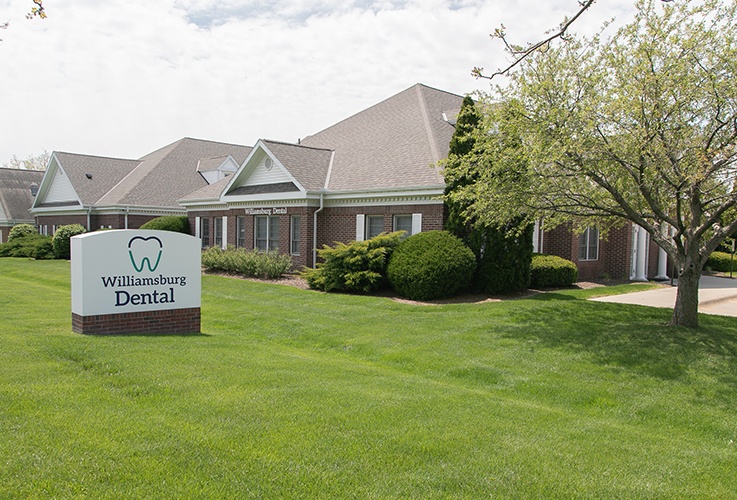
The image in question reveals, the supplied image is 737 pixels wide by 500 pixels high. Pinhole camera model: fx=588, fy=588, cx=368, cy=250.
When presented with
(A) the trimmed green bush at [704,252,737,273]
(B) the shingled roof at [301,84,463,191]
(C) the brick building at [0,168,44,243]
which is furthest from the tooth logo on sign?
(C) the brick building at [0,168,44,243]

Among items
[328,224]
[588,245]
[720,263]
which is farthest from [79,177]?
[720,263]

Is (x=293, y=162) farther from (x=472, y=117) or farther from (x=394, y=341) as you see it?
(x=394, y=341)

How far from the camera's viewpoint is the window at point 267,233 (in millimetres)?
23766

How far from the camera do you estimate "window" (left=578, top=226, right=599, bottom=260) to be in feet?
72.7

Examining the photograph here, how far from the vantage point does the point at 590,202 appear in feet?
39.4

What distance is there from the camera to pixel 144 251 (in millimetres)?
10023

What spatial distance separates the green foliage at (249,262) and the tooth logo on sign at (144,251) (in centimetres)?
1059

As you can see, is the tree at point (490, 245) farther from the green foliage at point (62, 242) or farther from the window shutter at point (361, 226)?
the green foliage at point (62, 242)

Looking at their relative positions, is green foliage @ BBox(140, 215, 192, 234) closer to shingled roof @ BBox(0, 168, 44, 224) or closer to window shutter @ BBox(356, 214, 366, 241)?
window shutter @ BBox(356, 214, 366, 241)

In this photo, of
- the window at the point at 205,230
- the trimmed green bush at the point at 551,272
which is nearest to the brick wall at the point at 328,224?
the trimmed green bush at the point at 551,272

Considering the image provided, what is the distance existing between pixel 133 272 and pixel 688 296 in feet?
33.6

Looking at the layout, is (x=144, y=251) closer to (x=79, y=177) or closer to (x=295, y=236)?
(x=295, y=236)

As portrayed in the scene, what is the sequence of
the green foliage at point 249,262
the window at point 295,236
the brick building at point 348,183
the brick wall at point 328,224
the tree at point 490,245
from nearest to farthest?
the tree at point 490,245 < the brick wall at point 328,224 < the brick building at point 348,183 < the green foliage at point 249,262 < the window at point 295,236

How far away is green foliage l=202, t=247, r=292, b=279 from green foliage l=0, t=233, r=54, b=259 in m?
13.0
